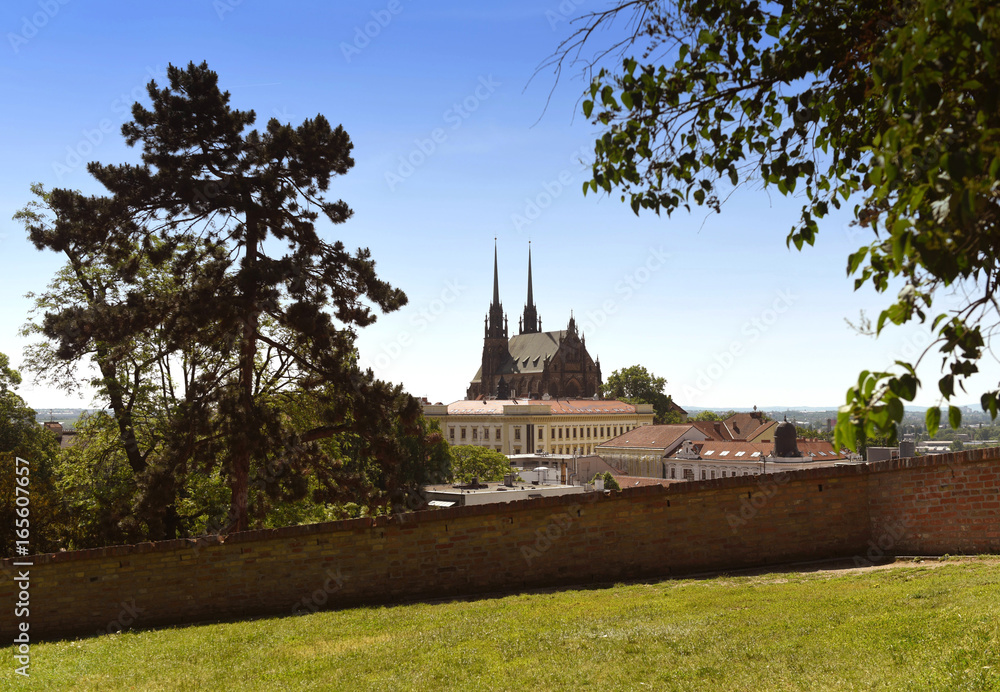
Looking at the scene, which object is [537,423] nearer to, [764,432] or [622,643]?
[764,432]

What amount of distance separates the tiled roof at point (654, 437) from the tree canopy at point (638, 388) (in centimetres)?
4583

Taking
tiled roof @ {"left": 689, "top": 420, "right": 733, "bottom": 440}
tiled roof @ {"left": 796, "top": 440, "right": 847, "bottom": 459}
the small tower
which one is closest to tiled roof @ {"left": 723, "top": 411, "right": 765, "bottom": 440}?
tiled roof @ {"left": 689, "top": 420, "right": 733, "bottom": 440}

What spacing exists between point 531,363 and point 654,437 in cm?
5056

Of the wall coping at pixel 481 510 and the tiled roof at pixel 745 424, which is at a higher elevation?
the tiled roof at pixel 745 424

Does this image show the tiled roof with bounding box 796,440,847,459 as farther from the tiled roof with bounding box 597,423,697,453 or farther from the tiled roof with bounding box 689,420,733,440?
the tiled roof with bounding box 597,423,697,453

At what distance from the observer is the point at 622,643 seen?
299 inches

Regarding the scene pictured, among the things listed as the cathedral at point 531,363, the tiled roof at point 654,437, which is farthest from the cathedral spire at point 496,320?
the tiled roof at point 654,437

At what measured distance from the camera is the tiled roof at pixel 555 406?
106 m

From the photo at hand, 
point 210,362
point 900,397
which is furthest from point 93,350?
point 900,397

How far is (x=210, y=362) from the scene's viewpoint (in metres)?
17.0

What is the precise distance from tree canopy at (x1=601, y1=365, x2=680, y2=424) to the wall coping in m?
115

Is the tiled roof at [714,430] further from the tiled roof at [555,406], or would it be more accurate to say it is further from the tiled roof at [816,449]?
the tiled roof at [555,406]

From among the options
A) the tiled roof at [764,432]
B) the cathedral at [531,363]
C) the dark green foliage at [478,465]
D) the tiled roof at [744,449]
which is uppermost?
the cathedral at [531,363]

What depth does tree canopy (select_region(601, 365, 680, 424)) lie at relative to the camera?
128m
